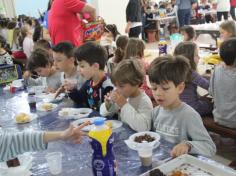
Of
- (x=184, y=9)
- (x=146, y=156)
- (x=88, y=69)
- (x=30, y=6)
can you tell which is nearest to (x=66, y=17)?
(x=88, y=69)

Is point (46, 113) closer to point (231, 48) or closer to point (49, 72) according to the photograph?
point (49, 72)

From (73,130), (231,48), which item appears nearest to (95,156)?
(73,130)

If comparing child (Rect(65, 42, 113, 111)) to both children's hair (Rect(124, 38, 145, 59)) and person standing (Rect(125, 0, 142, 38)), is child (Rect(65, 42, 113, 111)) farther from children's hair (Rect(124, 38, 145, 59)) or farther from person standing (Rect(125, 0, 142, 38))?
person standing (Rect(125, 0, 142, 38))

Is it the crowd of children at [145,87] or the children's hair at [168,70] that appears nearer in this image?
the crowd of children at [145,87]

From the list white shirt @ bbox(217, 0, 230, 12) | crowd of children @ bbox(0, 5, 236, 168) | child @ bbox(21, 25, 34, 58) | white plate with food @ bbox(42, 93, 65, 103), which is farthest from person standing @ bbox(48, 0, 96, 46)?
white shirt @ bbox(217, 0, 230, 12)

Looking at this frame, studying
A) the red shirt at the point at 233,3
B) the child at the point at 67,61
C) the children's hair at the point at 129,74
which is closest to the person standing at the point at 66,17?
the child at the point at 67,61

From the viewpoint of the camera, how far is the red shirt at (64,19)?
348 centimetres

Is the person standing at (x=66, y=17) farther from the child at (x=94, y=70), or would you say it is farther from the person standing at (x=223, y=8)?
the person standing at (x=223, y=8)

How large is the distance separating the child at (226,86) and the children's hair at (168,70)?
3.04 feet

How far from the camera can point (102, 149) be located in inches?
46.3

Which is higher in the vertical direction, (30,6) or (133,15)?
(30,6)

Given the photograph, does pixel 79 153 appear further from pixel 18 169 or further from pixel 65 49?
pixel 65 49

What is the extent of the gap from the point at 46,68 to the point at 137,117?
1.86 metres

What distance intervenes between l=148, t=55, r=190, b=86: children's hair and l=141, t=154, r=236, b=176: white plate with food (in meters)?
0.53
